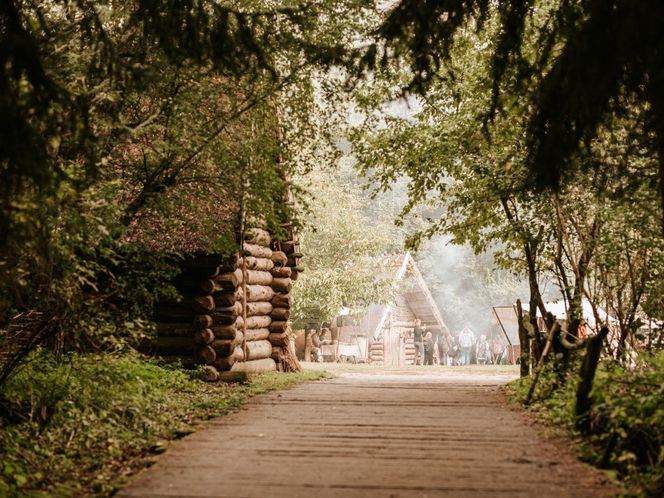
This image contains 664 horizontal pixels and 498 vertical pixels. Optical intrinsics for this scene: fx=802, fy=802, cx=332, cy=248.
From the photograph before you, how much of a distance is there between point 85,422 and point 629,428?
5.46 metres

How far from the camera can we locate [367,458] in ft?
23.6

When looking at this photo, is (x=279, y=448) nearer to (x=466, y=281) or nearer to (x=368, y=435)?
(x=368, y=435)

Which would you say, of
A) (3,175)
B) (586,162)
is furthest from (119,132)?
(586,162)

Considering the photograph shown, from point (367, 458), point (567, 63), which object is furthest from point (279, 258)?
point (567, 63)

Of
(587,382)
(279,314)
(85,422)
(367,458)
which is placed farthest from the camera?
(279,314)

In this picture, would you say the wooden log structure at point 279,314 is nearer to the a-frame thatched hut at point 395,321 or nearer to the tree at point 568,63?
the tree at point 568,63

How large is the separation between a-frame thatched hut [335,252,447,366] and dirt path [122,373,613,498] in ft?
94.2

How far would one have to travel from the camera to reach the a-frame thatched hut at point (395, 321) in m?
42.5

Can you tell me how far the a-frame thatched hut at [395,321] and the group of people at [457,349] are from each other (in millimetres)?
1313

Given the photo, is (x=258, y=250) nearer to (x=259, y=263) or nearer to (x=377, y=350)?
(x=259, y=263)

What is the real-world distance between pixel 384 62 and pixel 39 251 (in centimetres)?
329

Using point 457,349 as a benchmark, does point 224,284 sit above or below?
above

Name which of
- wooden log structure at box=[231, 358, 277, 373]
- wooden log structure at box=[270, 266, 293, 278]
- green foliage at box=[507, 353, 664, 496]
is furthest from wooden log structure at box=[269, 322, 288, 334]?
green foliage at box=[507, 353, 664, 496]

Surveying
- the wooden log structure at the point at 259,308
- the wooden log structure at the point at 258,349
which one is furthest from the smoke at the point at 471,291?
the wooden log structure at the point at 258,349
